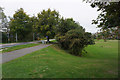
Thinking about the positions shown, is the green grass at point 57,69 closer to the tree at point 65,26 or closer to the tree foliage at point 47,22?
the tree at point 65,26

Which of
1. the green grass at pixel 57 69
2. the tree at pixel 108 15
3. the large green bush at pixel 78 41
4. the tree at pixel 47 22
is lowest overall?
the green grass at pixel 57 69

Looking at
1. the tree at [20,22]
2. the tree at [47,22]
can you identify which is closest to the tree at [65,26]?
the tree at [47,22]

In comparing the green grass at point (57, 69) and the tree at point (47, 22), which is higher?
the tree at point (47, 22)

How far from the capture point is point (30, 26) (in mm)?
34781

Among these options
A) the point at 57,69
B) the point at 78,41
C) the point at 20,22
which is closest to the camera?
the point at 57,69

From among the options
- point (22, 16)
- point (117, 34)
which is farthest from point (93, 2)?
point (22, 16)

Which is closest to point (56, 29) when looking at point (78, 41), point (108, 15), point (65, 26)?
point (65, 26)

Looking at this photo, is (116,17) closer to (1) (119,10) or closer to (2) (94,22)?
(1) (119,10)

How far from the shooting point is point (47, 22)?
26078 millimetres

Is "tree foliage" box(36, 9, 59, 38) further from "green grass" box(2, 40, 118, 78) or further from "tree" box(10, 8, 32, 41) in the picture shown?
"green grass" box(2, 40, 118, 78)

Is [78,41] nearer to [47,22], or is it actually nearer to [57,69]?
[57,69]

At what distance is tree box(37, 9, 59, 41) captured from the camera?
25125mm

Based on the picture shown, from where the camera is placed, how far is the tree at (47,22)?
2512 cm

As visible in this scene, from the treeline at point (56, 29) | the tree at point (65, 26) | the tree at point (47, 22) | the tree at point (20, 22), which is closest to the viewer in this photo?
the treeline at point (56, 29)
